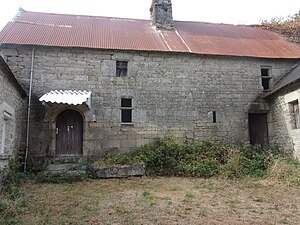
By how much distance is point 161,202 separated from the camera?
592 cm

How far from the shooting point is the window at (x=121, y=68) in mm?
10809

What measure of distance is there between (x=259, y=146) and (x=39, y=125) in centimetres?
808

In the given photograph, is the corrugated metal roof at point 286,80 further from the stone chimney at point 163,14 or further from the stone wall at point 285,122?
the stone chimney at point 163,14

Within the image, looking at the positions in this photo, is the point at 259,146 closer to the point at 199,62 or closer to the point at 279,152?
the point at 279,152

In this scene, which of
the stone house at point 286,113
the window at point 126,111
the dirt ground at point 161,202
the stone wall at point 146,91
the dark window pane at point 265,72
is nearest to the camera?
the dirt ground at point 161,202

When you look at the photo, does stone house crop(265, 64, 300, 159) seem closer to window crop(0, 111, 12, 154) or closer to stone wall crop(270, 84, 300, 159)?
stone wall crop(270, 84, 300, 159)

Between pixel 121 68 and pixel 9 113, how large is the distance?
4.42 metres

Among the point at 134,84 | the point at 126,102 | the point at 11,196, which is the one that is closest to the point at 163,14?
the point at 134,84

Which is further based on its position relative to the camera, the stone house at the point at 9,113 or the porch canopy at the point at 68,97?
the porch canopy at the point at 68,97

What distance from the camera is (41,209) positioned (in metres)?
5.38

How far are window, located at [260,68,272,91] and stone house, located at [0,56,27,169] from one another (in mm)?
9225

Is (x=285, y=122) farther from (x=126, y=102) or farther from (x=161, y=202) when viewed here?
(x=161, y=202)

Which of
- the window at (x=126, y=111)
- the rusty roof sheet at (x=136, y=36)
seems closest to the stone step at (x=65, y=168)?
the window at (x=126, y=111)

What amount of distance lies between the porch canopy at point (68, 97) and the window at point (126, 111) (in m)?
1.33
